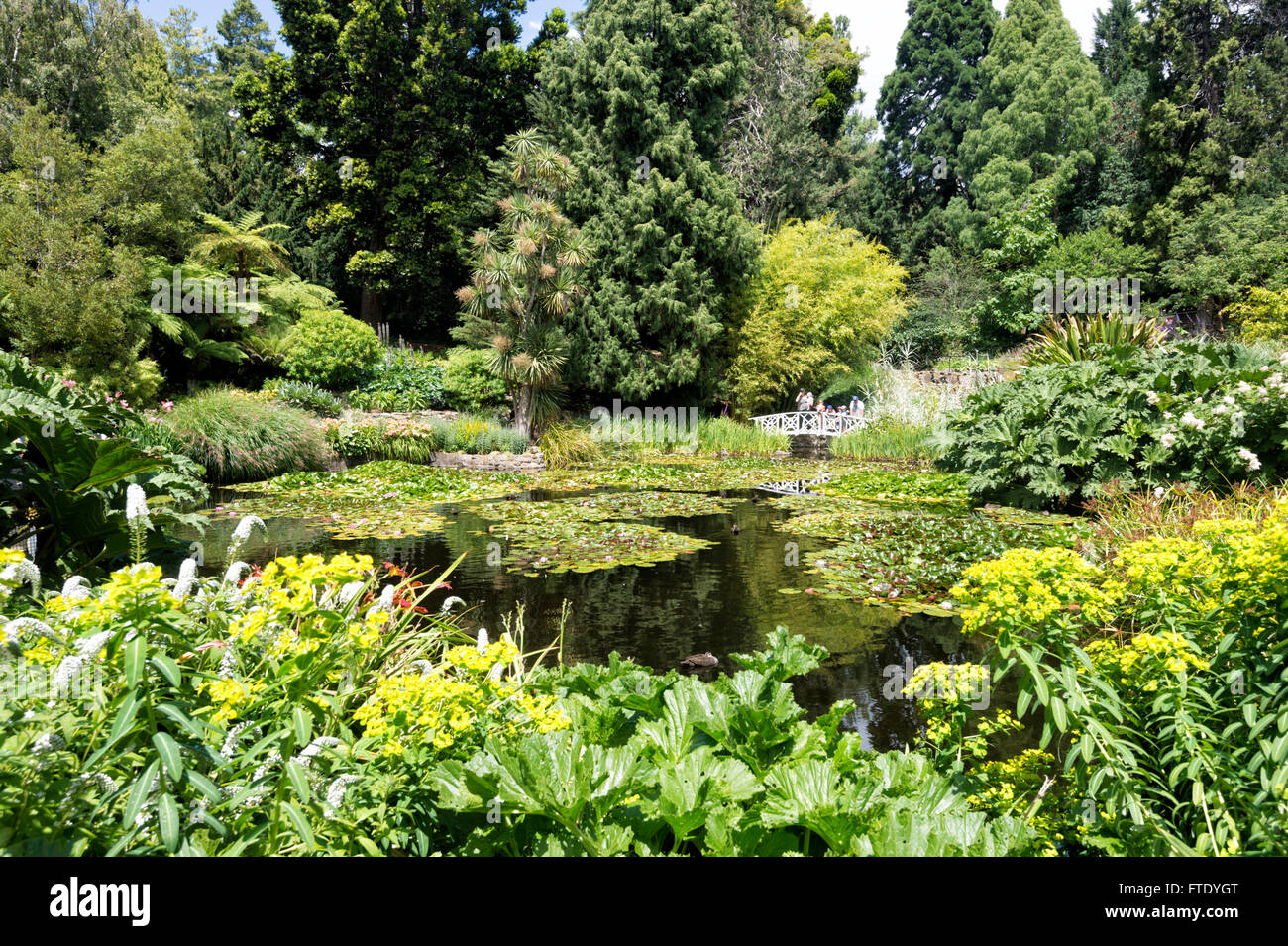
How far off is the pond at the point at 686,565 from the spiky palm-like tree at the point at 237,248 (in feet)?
29.3

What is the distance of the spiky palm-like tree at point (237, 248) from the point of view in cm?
1628

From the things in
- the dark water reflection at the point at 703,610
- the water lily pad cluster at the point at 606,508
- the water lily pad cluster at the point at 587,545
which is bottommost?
the dark water reflection at the point at 703,610

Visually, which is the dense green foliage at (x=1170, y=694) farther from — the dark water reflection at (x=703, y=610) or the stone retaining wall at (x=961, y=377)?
the stone retaining wall at (x=961, y=377)

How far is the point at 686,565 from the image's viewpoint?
6.73 metres

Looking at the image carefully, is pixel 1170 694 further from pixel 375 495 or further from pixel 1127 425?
pixel 375 495

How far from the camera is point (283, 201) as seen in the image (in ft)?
68.8

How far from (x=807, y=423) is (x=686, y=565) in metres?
11.3

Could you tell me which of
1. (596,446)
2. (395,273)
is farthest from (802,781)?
(395,273)

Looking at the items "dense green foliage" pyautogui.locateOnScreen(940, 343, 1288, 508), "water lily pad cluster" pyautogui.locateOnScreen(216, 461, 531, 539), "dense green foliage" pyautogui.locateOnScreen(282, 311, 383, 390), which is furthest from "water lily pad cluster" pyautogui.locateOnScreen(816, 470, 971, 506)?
"dense green foliage" pyautogui.locateOnScreen(282, 311, 383, 390)

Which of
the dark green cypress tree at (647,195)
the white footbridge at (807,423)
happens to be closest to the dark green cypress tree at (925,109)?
the dark green cypress tree at (647,195)

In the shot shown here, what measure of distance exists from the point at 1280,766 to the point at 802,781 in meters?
0.98

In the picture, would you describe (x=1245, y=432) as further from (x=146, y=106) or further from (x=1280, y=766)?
(x=146, y=106)

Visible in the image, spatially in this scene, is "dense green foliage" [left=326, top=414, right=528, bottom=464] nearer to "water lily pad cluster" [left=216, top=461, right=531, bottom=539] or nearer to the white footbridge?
"water lily pad cluster" [left=216, top=461, right=531, bottom=539]

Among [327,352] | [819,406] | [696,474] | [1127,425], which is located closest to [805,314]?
[819,406]
